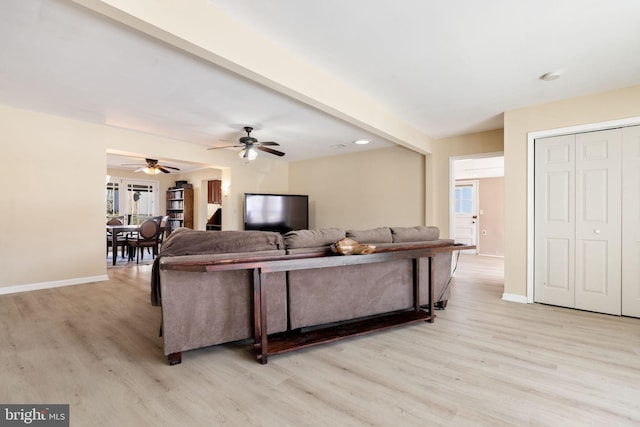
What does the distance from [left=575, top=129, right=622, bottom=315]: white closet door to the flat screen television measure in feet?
15.8

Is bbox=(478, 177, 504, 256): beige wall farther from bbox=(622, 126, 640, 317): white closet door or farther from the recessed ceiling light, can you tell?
the recessed ceiling light

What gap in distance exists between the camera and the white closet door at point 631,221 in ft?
10.2

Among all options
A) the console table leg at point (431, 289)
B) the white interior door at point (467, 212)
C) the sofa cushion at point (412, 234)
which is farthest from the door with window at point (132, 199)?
the white interior door at point (467, 212)

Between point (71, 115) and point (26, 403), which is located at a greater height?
point (71, 115)

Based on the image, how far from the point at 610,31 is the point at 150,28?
122 inches

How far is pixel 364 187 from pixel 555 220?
3.32 meters

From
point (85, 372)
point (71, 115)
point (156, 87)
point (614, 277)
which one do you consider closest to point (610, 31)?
point (614, 277)

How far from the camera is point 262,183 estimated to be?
23.1 feet

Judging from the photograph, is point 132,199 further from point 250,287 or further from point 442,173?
point 442,173

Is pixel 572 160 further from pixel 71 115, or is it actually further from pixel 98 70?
pixel 71 115

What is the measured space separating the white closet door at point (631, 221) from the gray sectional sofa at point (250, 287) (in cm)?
209

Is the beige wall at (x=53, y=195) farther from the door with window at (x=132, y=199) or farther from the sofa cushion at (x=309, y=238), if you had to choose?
the door with window at (x=132, y=199)

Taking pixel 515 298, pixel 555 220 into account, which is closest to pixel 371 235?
pixel 515 298

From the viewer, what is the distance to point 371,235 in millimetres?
2938
